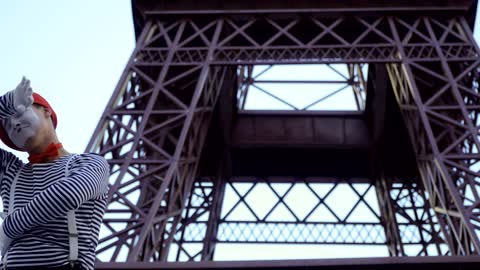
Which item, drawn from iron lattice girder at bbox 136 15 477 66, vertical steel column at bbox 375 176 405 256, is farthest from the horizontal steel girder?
vertical steel column at bbox 375 176 405 256

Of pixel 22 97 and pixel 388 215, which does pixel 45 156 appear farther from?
pixel 388 215

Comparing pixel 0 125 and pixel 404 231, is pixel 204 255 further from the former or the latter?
pixel 0 125

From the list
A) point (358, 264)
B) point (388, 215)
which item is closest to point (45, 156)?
point (358, 264)

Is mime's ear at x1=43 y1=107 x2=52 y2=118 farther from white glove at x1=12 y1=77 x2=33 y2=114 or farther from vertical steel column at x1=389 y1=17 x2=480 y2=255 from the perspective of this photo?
vertical steel column at x1=389 y1=17 x2=480 y2=255

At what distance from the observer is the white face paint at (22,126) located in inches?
112

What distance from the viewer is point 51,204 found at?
2.63 meters

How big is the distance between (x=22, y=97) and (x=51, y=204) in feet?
1.55

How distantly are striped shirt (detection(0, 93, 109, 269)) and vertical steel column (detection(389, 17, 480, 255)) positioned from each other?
7.74 meters

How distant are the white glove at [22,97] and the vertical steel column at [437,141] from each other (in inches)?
313

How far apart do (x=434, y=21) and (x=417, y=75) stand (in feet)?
3.84

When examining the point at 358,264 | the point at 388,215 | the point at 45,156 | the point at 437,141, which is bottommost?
the point at 45,156

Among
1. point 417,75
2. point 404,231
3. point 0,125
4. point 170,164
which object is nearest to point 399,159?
point 404,231

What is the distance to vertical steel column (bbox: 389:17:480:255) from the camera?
10586mm

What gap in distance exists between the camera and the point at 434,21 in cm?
1485
